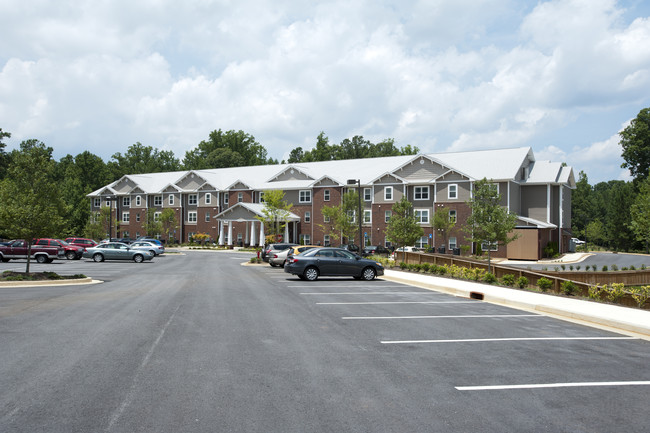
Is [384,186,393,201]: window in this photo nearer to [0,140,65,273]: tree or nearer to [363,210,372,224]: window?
[363,210,372,224]: window

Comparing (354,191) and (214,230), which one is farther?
(214,230)

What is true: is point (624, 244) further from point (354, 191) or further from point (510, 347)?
point (510, 347)

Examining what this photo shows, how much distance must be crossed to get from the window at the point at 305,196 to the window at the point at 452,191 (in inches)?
773

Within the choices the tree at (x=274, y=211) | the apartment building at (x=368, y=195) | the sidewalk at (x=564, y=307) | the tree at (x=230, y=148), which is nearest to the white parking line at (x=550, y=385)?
the sidewalk at (x=564, y=307)

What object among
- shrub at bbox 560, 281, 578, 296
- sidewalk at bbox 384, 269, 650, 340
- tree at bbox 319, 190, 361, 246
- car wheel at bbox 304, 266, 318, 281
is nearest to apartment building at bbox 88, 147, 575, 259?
tree at bbox 319, 190, 361, 246

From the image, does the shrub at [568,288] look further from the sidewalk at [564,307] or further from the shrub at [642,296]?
the shrub at [642,296]

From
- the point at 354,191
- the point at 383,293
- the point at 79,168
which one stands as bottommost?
the point at 383,293

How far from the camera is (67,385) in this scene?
6945 mm

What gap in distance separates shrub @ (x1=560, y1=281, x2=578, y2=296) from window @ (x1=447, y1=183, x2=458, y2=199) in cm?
3578

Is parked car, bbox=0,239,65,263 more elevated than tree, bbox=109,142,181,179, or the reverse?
tree, bbox=109,142,181,179

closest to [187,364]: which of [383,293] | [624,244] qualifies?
[383,293]

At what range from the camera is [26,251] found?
3794cm

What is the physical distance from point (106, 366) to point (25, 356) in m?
1.67

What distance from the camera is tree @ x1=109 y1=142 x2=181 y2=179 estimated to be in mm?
121375
